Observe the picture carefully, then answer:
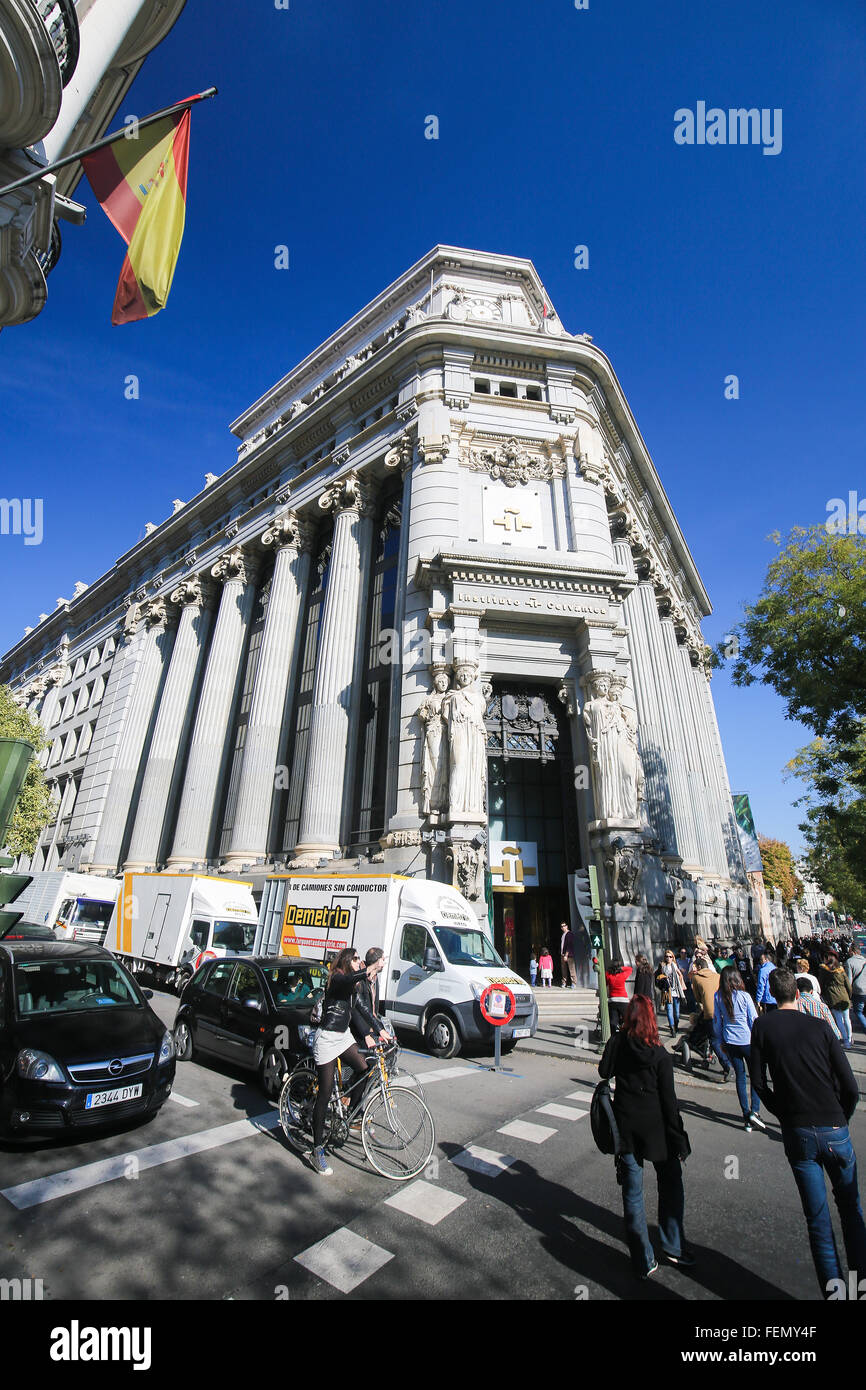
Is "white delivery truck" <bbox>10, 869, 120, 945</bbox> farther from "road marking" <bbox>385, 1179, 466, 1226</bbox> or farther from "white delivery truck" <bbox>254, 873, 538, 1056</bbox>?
"road marking" <bbox>385, 1179, 466, 1226</bbox>

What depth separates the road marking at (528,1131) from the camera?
6.71 metres

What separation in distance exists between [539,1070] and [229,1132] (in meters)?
5.92

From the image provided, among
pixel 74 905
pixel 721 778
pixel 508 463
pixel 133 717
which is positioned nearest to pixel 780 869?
pixel 721 778

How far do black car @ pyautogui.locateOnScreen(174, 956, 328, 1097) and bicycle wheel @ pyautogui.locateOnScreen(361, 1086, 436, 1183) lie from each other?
7.04 feet

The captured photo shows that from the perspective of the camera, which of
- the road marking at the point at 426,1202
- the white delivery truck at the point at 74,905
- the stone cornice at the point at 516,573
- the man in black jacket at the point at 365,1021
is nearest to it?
the road marking at the point at 426,1202

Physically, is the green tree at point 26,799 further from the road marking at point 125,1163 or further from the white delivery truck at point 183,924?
the road marking at point 125,1163

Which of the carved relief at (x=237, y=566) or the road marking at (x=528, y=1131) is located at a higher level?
the carved relief at (x=237, y=566)

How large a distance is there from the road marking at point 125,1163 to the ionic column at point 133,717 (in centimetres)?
2703

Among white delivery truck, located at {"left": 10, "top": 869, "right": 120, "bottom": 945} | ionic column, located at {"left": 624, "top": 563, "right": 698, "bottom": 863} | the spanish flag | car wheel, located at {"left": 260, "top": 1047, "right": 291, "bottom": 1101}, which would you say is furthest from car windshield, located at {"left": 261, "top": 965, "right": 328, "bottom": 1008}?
ionic column, located at {"left": 624, "top": 563, "right": 698, "bottom": 863}

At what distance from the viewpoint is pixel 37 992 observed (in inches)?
261

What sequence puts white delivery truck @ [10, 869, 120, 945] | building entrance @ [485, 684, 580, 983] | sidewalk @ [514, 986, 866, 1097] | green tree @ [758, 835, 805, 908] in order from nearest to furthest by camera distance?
sidewalk @ [514, 986, 866, 1097]
building entrance @ [485, 684, 580, 983]
white delivery truck @ [10, 869, 120, 945]
green tree @ [758, 835, 805, 908]

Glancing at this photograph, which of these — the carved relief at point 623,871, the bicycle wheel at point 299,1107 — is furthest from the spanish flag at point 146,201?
the carved relief at point 623,871

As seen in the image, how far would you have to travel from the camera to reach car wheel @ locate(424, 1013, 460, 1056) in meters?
10.9
